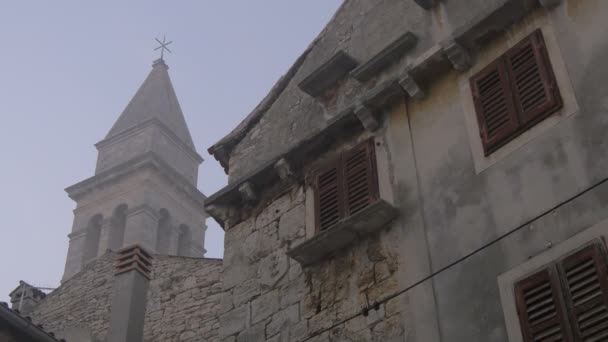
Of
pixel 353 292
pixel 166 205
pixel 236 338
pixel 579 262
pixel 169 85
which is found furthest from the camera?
pixel 169 85

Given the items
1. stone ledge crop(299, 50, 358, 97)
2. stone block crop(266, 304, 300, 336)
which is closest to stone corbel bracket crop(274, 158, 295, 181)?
stone ledge crop(299, 50, 358, 97)

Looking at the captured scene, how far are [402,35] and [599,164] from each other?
10.2ft

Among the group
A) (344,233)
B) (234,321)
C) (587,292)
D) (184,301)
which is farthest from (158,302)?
(587,292)

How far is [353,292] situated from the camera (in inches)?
326

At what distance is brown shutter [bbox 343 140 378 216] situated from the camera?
8.71 meters

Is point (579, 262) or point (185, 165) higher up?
point (185, 165)

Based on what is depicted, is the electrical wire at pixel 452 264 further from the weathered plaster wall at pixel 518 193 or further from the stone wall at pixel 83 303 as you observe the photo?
the stone wall at pixel 83 303

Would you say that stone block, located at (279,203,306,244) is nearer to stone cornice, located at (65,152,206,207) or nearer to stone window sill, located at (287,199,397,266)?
stone window sill, located at (287,199,397,266)

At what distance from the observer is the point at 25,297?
72.4ft

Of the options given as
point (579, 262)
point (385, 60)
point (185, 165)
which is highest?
point (185, 165)

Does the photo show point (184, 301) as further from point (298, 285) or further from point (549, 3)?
point (549, 3)

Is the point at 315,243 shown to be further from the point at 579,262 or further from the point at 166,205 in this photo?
the point at 166,205

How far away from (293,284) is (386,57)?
101 inches

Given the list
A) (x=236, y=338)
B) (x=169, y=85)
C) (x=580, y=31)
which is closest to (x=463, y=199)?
(x=580, y=31)
